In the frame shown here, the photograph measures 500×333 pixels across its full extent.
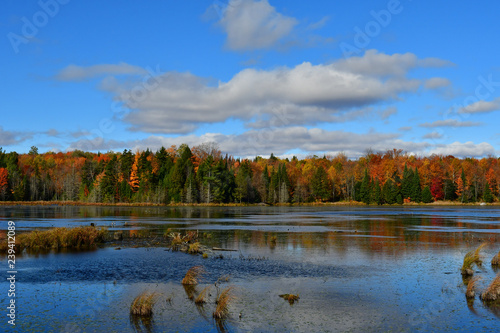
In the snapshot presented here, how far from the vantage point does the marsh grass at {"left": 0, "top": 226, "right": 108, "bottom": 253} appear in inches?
1383

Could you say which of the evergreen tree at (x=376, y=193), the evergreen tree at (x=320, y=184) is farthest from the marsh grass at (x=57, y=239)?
the evergreen tree at (x=320, y=184)

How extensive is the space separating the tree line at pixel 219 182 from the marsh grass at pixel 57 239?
98038mm

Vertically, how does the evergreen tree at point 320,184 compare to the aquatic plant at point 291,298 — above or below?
above

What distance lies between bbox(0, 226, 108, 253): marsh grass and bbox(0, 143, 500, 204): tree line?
322ft

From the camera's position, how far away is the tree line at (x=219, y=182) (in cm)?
14125

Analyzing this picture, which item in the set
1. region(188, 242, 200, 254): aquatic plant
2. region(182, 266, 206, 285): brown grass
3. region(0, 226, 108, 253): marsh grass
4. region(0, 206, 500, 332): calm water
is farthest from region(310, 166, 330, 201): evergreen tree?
region(182, 266, 206, 285): brown grass

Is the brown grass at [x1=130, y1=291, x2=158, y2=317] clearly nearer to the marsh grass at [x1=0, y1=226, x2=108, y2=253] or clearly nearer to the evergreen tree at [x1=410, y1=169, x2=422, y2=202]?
the marsh grass at [x1=0, y1=226, x2=108, y2=253]

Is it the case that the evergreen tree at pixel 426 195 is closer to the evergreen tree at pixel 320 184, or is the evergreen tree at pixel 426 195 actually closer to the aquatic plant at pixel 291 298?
the evergreen tree at pixel 320 184

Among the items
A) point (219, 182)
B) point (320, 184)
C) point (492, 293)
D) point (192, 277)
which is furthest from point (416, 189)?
point (192, 277)

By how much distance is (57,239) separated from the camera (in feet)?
119

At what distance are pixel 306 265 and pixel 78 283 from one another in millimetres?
13733

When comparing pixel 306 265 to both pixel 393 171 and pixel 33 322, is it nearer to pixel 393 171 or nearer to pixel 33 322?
pixel 33 322

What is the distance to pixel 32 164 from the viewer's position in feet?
581

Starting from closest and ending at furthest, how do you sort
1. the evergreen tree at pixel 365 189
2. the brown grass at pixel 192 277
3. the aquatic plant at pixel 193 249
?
the brown grass at pixel 192 277 < the aquatic plant at pixel 193 249 < the evergreen tree at pixel 365 189
